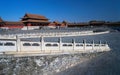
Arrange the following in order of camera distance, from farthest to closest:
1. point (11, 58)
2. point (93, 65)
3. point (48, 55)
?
point (93, 65), point (48, 55), point (11, 58)

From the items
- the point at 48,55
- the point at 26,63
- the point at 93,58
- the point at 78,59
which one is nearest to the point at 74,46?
the point at 78,59

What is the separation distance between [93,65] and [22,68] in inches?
306

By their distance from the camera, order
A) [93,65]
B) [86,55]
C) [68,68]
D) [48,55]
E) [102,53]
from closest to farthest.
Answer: [48,55] → [68,68] → [93,65] → [86,55] → [102,53]

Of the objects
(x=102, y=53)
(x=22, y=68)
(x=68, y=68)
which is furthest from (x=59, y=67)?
(x=102, y=53)

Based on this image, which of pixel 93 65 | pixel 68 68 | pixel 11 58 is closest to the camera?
pixel 11 58

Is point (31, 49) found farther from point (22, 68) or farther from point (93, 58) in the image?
point (93, 58)

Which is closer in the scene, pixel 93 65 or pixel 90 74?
pixel 90 74

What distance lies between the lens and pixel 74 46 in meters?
21.8

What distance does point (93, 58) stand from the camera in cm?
2336

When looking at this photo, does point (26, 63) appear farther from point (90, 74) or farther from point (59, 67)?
point (90, 74)

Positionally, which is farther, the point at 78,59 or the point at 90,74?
the point at 78,59

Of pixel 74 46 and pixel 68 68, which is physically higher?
pixel 74 46

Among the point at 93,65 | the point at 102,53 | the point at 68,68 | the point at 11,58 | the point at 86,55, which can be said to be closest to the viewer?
the point at 11,58

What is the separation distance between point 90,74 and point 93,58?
537cm
